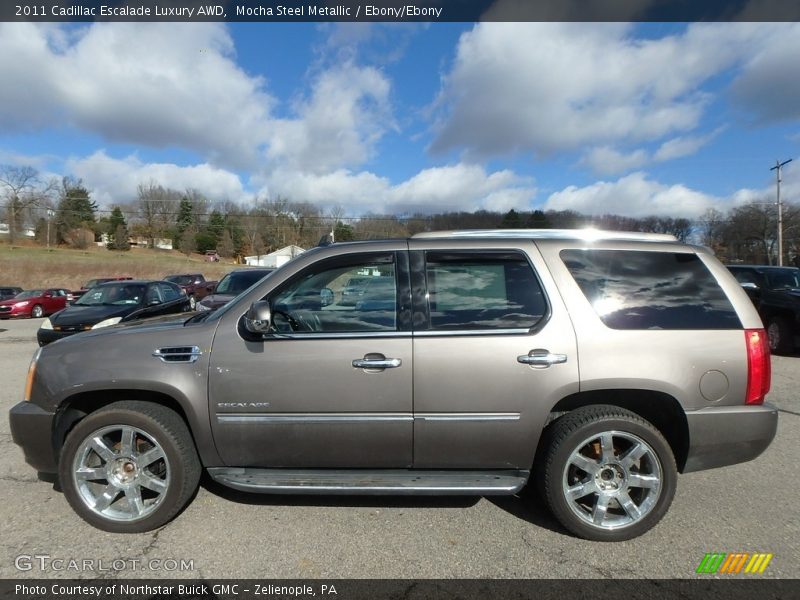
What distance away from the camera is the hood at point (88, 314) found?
876cm

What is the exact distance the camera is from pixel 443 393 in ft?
9.11

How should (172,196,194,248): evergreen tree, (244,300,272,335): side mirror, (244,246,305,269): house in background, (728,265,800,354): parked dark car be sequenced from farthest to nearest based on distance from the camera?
(172,196,194,248): evergreen tree
(244,246,305,269): house in background
(728,265,800,354): parked dark car
(244,300,272,335): side mirror

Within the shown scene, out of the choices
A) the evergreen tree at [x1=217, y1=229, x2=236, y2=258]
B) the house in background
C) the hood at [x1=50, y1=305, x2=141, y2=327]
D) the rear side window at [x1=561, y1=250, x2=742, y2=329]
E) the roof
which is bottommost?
the hood at [x1=50, y1=305, x2=141, y2=327]

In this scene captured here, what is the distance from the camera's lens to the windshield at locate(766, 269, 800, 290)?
30.3ft

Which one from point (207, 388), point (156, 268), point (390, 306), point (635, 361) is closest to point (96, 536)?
point (207, 388)

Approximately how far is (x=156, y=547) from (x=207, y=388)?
39.1 inches

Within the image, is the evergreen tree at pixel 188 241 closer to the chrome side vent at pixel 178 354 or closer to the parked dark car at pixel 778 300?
the parked dark car at pixel 778 300

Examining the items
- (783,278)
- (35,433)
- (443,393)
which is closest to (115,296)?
(35,433)

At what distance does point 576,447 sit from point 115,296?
10.3 m

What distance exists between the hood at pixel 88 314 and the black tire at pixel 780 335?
12542 millimetres

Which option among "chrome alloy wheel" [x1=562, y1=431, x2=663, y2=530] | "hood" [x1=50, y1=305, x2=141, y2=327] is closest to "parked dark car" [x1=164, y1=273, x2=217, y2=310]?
"hood" [x1=50, y1=305, x2=141, y2=327]

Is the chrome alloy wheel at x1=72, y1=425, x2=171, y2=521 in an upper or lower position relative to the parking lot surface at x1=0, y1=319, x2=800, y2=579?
upper

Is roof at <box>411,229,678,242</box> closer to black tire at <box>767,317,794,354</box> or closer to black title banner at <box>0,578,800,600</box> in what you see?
black title banner at <box>0,578,800,600</box>

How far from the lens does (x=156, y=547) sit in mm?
2748
